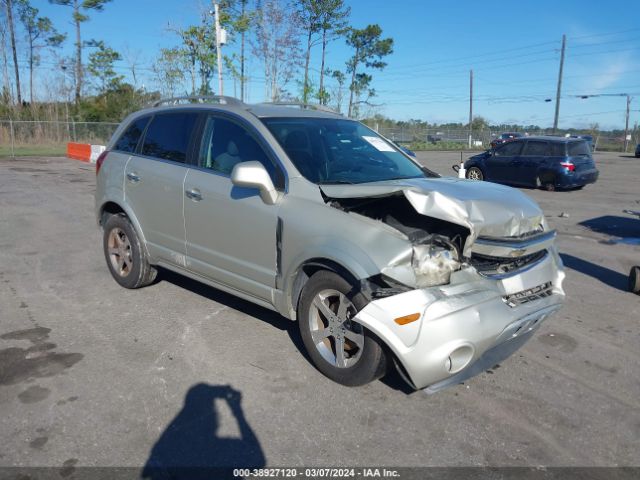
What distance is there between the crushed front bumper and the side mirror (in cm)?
122

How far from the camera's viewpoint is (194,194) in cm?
445

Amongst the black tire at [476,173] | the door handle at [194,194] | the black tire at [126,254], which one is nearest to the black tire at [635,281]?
the door handle at [194,194]

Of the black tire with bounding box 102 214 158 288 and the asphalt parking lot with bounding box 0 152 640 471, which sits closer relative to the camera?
the asphalt parking lot with bounding box 0 152 640 471

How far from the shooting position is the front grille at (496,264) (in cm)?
346

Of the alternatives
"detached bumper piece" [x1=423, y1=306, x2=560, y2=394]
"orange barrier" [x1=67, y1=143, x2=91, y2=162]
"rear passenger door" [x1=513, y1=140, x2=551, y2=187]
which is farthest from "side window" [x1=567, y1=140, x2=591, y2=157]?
"orange barrier" [x1=67, y1=143, x2=91, y2=162]

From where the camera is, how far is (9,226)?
8562 millimetres

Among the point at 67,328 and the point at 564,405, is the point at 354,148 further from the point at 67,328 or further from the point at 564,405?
the point at 67,328

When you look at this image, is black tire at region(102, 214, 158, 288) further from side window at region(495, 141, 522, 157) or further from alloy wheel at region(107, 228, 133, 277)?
side window at region(495, 141, 522, 157)

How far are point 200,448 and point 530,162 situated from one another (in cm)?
1485

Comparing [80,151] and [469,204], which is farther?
[80,151]

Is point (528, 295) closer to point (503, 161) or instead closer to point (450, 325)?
point (450, 325)

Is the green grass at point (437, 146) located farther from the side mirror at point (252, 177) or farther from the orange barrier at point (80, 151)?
the side mirror at point (252, 177)

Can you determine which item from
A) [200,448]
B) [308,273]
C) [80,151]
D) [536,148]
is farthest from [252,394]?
[80,151]

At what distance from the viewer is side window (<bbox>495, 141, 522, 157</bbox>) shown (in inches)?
634
